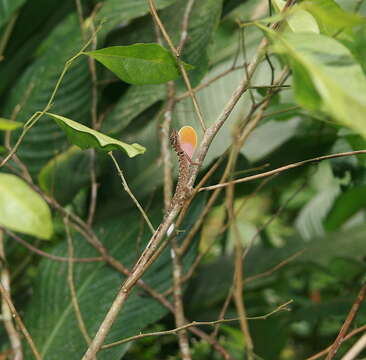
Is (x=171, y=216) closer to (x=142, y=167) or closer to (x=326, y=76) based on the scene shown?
(x=326, y=76)

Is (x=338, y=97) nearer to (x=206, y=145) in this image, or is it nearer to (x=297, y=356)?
(x=206, y=145)

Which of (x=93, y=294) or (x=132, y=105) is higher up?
(x=132, y=105)

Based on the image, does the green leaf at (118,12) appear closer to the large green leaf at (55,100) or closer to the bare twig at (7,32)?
the large green leaf at (55,100)

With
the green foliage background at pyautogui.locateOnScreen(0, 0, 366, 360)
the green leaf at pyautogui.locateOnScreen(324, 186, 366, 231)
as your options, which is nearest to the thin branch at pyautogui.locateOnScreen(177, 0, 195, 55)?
the green foliage background at pyautogui.locateOnScreen(0, 0, 366, 360)

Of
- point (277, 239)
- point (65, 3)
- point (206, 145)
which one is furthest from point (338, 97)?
point (277, 239)

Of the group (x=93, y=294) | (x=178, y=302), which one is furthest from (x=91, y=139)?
(x=93, y=294)

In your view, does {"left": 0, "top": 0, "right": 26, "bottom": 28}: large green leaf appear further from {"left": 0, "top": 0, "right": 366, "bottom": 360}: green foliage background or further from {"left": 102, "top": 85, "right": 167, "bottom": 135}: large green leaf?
{"left": 102, "top": 85, "right": 167, "bottom": 135}: large green leaf
